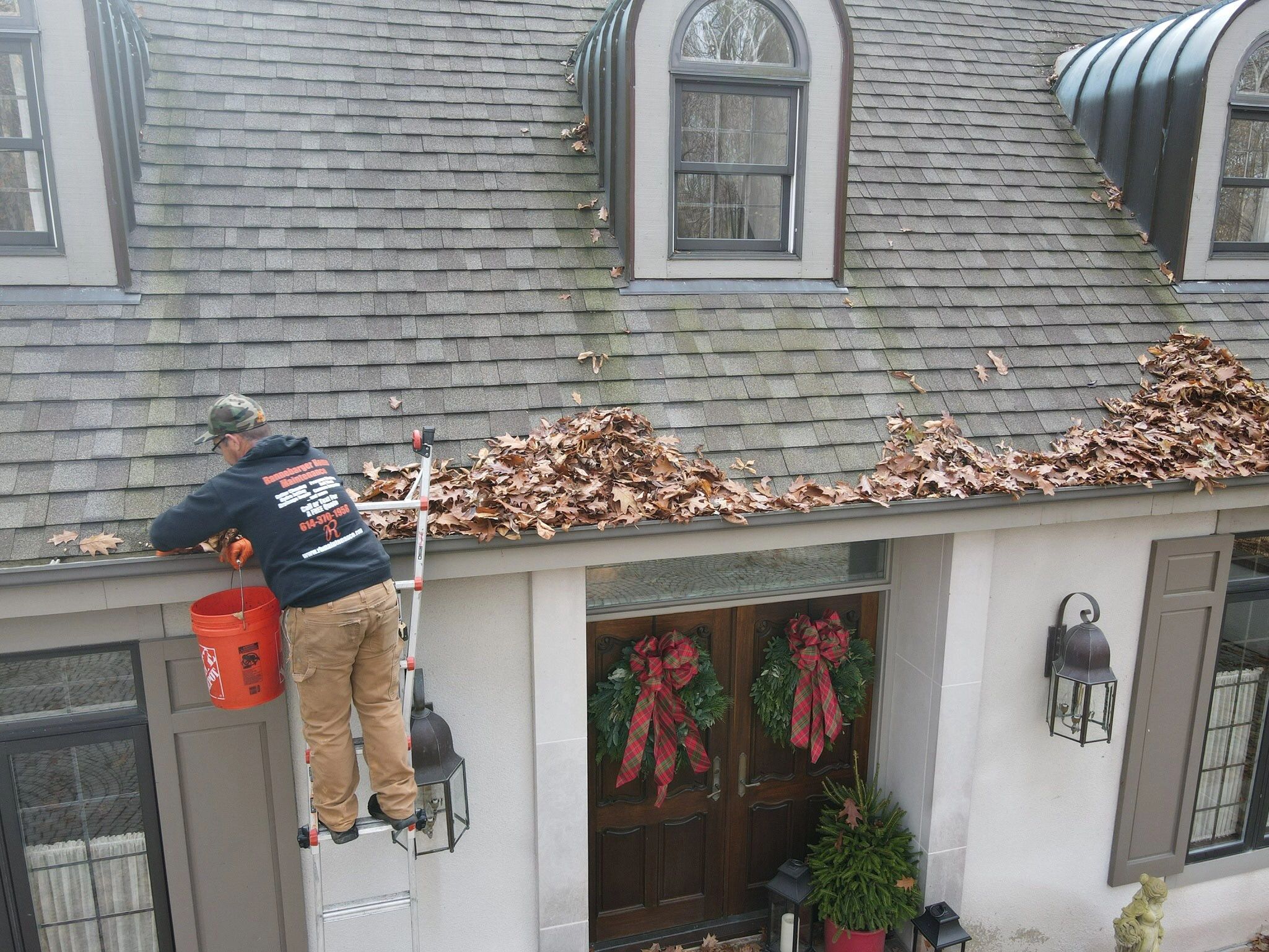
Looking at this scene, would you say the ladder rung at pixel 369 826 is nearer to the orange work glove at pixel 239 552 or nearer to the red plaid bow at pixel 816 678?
the orange work glove at pixel 239 552

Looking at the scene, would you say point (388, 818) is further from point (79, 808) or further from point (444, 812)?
point (79, 808)

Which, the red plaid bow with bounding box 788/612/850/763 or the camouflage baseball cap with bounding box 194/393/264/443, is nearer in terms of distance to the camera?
the camouflage baseball cap with bounding box 194/393/264/443

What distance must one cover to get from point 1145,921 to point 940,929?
4.42ft

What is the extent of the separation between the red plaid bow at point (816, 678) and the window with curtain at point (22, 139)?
15.4 ft

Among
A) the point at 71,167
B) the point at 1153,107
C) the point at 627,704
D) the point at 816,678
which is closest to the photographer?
the point at 71,167

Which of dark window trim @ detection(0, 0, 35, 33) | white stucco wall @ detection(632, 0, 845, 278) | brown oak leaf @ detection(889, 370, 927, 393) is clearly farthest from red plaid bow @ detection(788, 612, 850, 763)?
dark window trim @ detection(0, 0, 35, 33)

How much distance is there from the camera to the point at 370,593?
12.3 ft

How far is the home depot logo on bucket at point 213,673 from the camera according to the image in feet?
12.3

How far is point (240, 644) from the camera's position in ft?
12.3

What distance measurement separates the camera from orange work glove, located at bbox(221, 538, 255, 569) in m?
3.78

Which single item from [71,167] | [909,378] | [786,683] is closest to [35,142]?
[71,167]

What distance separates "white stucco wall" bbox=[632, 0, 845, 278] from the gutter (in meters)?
1.75

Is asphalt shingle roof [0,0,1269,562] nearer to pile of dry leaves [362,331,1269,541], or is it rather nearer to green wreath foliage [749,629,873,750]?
pile of dry leaves [362,331,1269,541]

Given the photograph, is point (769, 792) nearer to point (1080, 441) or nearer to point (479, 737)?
point (479, 737)
